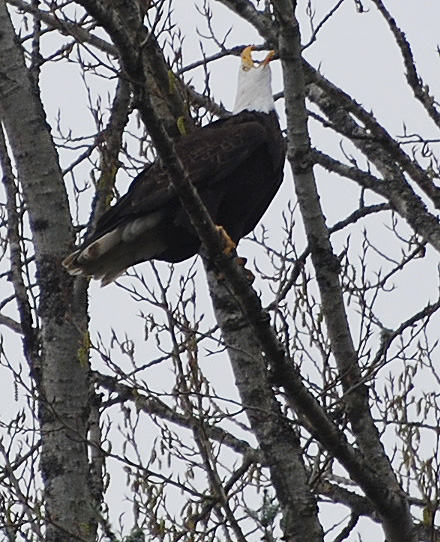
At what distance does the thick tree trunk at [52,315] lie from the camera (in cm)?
416

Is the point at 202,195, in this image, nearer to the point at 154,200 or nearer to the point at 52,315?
the point at 154,200

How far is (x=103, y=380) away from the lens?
5.58 m

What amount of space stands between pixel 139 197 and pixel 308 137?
2.35ft

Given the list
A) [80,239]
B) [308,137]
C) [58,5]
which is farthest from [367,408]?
[58,5]

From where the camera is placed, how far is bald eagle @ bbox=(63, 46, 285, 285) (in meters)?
4.95

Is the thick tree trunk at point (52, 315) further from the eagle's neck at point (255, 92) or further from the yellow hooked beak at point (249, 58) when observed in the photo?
the yellow hooked beak at point (249, 58)

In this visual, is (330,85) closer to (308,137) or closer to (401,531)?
(308,137)

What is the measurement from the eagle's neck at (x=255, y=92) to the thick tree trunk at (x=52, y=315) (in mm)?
1394

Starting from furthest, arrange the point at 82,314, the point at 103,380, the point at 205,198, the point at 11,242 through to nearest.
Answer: the point at 103,380 → the point at 205,198 → the point at 11,242 → the point at 82,314

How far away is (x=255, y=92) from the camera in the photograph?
230 inches

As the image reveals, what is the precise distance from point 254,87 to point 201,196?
92cm

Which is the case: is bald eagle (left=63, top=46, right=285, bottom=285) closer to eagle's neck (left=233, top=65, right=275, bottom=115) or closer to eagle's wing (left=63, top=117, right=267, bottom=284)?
eagle's wing (left=63, top=117, right=267, bottom=284)

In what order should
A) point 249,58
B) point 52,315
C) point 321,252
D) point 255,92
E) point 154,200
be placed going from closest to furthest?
point 52,315 → point 321,252 → point 154,200 → point 255,92 → point 249,58

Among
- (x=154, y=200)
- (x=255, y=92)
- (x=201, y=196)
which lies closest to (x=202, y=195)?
(x=201, y=196)
